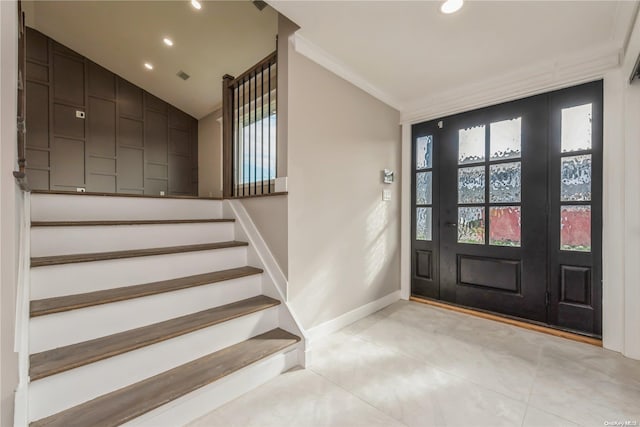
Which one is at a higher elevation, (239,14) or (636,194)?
(239,14)

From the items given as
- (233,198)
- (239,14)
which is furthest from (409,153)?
(239,14)

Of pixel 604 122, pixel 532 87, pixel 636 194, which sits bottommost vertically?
pixel 636 194

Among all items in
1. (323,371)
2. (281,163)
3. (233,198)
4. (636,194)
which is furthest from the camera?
(233,198)

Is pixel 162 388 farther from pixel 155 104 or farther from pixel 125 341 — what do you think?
pixel 155 104

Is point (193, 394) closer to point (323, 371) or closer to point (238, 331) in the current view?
point (238, 331)

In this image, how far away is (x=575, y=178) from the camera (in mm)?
2238

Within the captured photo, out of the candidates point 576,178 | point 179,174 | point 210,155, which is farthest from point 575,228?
point 179,174

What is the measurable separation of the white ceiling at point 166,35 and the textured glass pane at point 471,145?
2334 millimetres

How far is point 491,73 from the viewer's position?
2484 mm

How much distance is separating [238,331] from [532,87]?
3.24 metres

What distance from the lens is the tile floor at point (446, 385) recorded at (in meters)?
1.35

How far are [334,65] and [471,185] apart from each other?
73.2 inches

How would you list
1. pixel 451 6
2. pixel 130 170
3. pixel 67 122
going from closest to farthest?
1. pixel 451 6
2. pixel 67 122
3. pixel 130 170

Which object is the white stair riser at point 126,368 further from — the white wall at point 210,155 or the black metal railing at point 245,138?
the white wall at point 210,155
